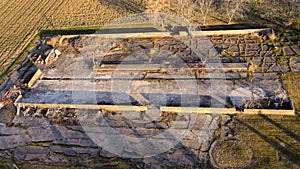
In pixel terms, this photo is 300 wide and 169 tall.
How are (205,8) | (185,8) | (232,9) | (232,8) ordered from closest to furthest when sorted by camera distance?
1. (232,9)
2. (232,8)
3. (205,8)
4. (185,8)

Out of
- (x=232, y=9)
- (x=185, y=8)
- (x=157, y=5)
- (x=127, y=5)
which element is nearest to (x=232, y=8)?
(x=232, y=9)

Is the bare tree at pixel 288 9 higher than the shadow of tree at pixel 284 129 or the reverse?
higher

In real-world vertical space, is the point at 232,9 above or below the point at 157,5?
below

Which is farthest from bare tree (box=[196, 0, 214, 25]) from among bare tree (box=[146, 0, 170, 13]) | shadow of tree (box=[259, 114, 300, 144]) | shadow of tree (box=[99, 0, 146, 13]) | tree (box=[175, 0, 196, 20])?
shadow of tree (box=[259, 114, 300, 144])

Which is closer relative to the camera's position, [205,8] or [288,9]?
[288,9]

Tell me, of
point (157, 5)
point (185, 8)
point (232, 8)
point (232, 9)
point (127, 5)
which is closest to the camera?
point (232, 9)

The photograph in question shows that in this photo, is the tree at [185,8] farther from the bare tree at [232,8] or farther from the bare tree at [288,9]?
the bare tree at [288,9]

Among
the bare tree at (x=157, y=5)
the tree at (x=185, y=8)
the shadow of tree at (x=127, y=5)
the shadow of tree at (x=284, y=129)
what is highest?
the shadow of tree at (x=127, y=5)

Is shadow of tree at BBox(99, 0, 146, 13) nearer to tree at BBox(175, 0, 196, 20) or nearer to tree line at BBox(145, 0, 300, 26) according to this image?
tree line at BBox(145, 0, 300, 26)

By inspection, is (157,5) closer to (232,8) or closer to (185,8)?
(185,8)

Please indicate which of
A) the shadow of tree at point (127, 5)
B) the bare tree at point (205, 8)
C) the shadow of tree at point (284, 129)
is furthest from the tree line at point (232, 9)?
the shadow of tree at point (284, 129)

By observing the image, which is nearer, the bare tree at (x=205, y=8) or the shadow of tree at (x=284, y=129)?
the shadow of tree at (x=284, y=129)
